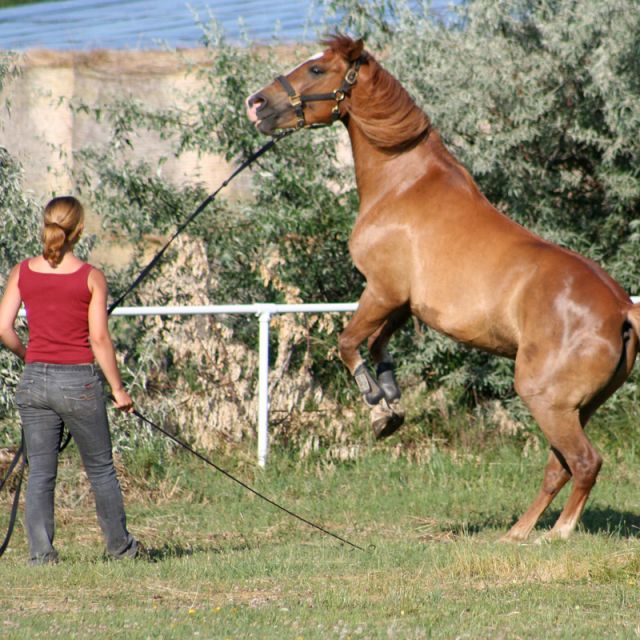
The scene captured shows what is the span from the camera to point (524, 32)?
10.2 metres

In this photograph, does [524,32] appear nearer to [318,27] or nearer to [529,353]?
[318,27]

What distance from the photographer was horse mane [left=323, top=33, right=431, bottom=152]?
6.40 m

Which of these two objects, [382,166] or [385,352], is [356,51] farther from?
[385,352]

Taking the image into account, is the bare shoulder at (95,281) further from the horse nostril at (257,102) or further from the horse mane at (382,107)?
the horse mane at (382,107)

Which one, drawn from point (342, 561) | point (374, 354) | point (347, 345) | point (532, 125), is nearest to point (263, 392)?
point (374, 354)

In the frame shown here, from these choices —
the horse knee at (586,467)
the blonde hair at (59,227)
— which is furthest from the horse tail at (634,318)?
the blonde hair at (59,227)

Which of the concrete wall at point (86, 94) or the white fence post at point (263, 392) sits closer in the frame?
the white fence post at point (263, 392)

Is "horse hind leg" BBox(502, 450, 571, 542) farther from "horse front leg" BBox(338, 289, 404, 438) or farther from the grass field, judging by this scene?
"horse front leg" BBox(338, 289, 404, 438)

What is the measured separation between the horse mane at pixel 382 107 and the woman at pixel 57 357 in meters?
1.96

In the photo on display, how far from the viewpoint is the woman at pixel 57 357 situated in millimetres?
5406

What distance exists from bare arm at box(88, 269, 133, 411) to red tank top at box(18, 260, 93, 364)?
4 centimetres

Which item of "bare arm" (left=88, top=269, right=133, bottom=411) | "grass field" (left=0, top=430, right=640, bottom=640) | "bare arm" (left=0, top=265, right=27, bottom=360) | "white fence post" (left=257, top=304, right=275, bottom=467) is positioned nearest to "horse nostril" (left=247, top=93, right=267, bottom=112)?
"bare arm" (left=88, top=269, right=133, bottom=411)

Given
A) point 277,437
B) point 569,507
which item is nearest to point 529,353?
point 569,507

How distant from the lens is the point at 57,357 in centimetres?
546
